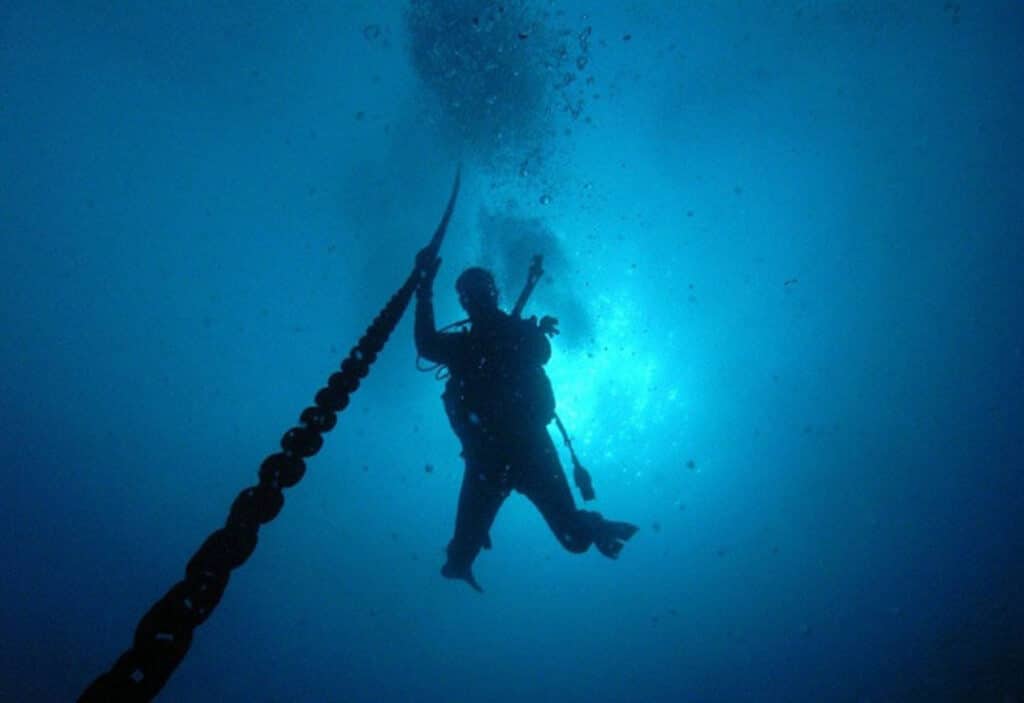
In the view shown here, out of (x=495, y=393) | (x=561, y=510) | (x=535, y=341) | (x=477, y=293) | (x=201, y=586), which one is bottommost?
(x=201, y=586)

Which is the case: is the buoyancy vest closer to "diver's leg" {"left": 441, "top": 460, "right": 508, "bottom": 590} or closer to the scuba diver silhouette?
the scuba diver silhouette

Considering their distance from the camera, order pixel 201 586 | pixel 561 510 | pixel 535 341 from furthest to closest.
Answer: pixel 535 341, pixel 561 510, pixel 201 586

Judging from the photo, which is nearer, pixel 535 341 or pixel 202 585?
pixel 202 585

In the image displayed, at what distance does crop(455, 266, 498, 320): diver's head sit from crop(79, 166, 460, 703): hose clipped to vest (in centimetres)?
364

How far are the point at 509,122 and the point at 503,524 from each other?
25.6 metres

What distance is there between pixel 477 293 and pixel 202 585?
15.0 ft

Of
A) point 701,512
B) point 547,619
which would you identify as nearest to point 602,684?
point 547,619

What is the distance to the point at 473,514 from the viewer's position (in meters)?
5.77

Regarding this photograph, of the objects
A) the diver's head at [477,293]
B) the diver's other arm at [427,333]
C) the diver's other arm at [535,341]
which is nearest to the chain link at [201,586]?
the diver's other arm at [427,333]

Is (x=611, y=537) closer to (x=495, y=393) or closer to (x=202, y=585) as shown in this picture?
(x=495, y=393)

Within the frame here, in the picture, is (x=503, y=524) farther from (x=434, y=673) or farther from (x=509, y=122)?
(x=509, y=122)

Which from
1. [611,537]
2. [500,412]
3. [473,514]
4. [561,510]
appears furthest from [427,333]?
[611,537]

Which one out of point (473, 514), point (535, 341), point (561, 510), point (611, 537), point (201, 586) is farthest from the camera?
point (473, 514)

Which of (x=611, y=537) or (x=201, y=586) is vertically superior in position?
(x=611, y=537)
